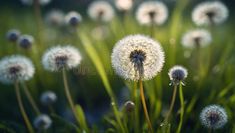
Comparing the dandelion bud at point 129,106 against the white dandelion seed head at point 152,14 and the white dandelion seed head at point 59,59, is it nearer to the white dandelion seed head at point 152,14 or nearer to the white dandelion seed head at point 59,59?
the white dandelion seed head at point 59,59

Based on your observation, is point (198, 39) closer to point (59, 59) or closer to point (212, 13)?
point (212, 13)

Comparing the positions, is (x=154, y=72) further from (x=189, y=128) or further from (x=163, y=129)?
(x=189, y=128)

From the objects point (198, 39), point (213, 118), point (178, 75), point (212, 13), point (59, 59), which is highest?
point (212, 13)

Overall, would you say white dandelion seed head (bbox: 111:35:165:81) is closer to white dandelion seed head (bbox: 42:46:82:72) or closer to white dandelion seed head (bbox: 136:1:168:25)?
white dandelion seed head (bbox: 42:46:82:72)

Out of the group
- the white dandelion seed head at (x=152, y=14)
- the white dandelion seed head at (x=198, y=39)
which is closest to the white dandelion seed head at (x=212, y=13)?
the white dandelion seed head at (x=198, y=39)

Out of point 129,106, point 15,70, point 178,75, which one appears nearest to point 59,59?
point 15,70

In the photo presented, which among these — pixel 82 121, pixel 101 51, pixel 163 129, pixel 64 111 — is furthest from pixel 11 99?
pixel 163 129

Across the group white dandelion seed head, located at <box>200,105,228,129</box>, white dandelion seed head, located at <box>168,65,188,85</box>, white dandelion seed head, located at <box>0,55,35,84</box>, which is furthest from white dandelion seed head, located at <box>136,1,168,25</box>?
white dandelion seed head, located at <box>200,105,228,129</box>
